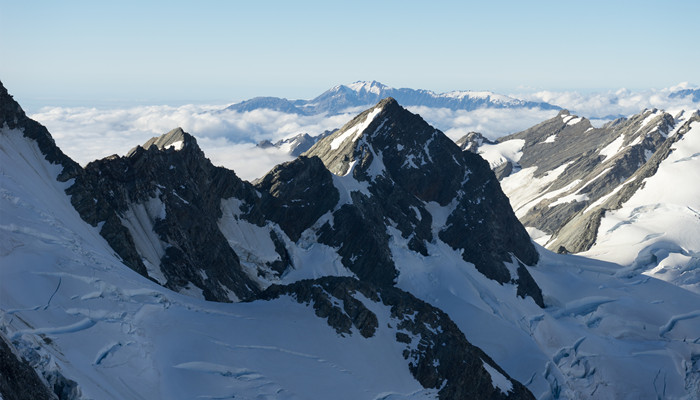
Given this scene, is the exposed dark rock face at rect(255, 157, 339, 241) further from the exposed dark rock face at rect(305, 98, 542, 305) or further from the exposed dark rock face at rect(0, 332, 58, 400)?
the exposed dark rock face at rect(0, 332, 58, 400)

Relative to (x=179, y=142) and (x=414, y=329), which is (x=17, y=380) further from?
(x=179, y=142)

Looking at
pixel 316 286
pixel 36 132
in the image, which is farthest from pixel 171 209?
pixel 316 286

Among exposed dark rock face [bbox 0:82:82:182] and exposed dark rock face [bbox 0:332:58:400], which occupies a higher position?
exposed dark rock face [bbox 0:82:82:182]

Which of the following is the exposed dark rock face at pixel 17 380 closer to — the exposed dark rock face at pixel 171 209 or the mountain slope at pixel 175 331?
the mountain slope at pixel 175 331

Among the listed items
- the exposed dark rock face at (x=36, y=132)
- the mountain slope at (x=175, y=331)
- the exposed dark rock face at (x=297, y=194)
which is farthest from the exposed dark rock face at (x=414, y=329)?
the exposed dark rock face at (x=297, y=194)

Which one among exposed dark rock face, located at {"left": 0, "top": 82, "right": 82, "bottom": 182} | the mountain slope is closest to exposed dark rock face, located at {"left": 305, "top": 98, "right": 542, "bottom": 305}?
the mountain slope
